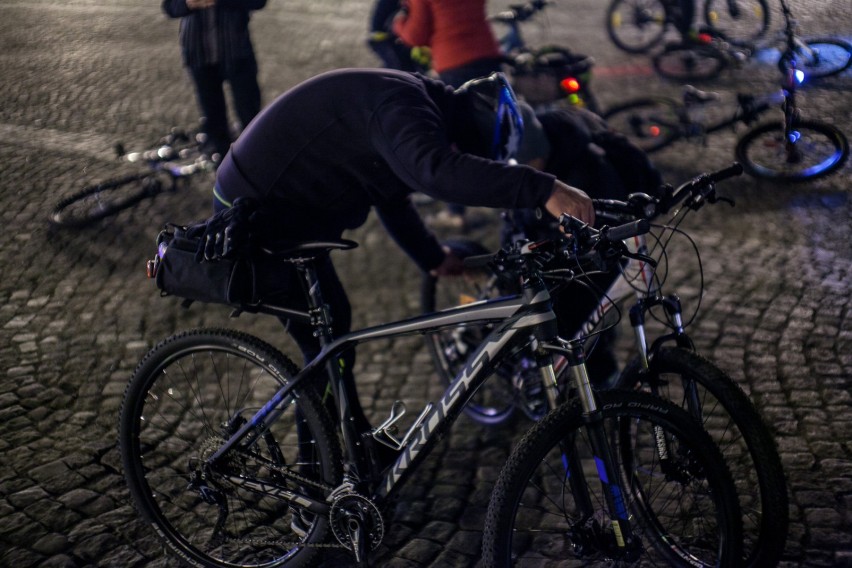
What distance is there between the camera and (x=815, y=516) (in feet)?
11.3

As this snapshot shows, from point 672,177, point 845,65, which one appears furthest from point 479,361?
point 845,65

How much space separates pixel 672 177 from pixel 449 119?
4.27m

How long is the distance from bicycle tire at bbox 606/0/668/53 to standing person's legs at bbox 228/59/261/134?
215 inches

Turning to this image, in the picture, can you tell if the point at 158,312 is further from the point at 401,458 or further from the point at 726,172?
the point at 726,172

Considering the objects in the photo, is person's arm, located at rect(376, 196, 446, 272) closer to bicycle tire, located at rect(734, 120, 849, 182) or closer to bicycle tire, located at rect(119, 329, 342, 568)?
bicycle tire, located at rect(119, 329, 342, 568)

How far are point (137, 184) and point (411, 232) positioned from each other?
4075 millimetres

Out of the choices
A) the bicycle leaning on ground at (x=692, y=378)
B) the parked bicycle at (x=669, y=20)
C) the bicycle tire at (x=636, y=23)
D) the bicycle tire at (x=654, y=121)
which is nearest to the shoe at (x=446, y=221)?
the bicycle tire at (x=654, y=121)

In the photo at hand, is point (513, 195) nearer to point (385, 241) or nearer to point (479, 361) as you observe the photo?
point (479, 361)

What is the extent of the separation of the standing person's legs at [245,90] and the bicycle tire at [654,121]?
279cm

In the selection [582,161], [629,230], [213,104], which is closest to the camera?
[629,230]

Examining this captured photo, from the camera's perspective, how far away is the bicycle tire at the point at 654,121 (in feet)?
23.8

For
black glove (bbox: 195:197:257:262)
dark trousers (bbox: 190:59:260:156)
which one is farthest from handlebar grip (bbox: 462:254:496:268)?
dark trousers (bbox: 190:59:260:156)

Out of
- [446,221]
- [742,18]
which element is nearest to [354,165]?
[446,221]

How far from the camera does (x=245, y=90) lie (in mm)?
6492
